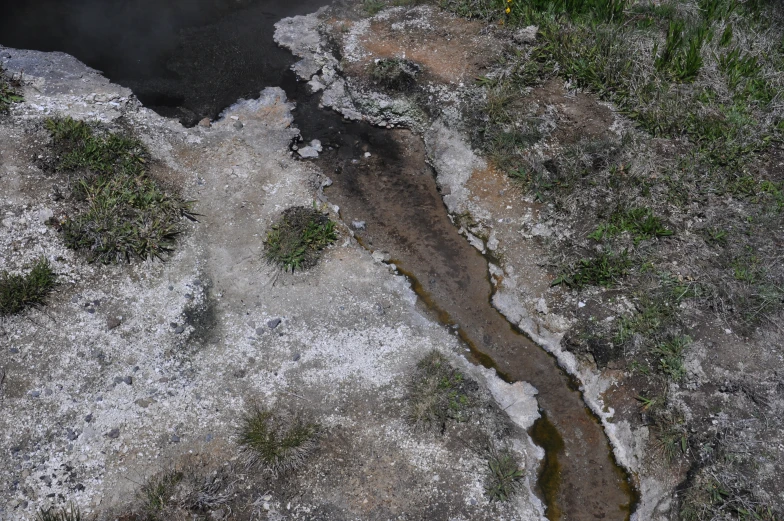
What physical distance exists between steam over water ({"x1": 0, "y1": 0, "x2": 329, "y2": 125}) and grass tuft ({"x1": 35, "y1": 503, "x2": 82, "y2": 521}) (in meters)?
4.78

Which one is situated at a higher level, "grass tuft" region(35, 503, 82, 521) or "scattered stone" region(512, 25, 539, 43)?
"scattered stone" region(512, 25, 539, 43)

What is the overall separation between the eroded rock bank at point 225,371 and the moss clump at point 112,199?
0.16 m

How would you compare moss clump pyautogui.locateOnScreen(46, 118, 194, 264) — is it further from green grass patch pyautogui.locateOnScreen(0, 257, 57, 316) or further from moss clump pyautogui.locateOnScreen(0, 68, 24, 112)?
moss clump pyautogui.locateOnScreen(0, 68, 24, 112)

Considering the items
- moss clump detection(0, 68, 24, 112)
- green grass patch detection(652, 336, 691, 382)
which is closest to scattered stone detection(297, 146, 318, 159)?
moss clump detection(0, 68, 24, 112)

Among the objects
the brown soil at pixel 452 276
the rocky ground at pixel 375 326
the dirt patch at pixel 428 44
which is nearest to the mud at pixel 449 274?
the brown soil at pixel 452 276

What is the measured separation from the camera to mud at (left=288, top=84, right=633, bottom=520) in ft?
16.9

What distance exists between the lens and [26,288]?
572 centimetres

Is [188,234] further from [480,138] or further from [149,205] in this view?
[480,138]

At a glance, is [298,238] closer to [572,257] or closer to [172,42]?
[572,257]

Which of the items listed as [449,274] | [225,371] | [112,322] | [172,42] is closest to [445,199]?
[449,274]

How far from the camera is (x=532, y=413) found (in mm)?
5441

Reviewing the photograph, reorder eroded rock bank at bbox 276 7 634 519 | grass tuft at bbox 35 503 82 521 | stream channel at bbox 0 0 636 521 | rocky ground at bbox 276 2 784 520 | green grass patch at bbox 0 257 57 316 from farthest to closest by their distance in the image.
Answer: green grass patch at bbox 0 257 57 316
eroded rock bank at bbox 276 7 634 519
stream channel at bbox 0 0 636 521
rocky ground at bbox 276 2 784 520
grass tuft at bbox 35 503 82 521

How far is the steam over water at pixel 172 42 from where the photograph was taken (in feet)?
26.9

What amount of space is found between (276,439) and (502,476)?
1.87 m
